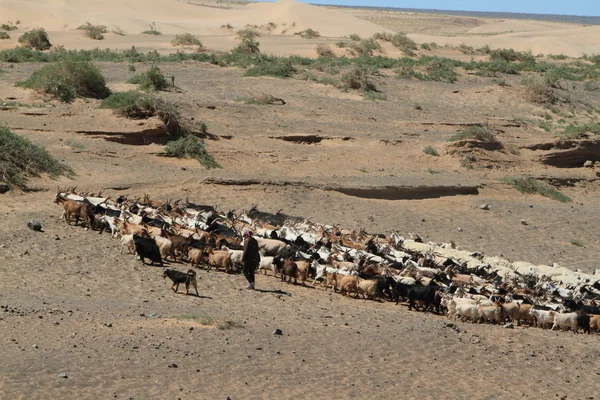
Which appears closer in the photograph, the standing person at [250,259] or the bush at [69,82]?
the standing person at [250,259]

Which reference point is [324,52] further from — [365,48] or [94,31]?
[94,31]

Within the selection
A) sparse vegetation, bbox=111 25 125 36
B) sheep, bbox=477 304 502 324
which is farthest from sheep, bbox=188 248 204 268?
sparse vegetation, bbox=111 25 125 36

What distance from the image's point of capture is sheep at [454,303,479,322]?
47.8ft

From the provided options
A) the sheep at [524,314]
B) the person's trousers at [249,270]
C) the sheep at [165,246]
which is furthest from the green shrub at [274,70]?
the sheep at [524,314]

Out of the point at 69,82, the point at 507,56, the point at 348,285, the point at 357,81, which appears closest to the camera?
the point at 348,285

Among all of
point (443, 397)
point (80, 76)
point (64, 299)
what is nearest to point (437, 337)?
point (443, 397)

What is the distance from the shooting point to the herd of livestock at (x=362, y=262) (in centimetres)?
1495

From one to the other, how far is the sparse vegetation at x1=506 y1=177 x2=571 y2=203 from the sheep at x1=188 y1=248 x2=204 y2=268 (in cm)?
1445

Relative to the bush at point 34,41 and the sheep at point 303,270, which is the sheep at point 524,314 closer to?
the sheep at point 303,270

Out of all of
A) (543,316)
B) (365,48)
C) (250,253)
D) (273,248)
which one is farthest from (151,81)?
(365,48)

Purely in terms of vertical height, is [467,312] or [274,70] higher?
Answer: [274,70]

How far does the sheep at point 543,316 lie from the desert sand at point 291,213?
1.42ft

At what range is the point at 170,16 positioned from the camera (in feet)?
259

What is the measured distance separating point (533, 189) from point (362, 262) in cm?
1261
